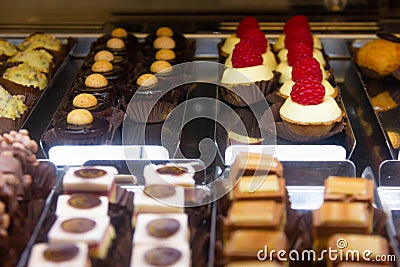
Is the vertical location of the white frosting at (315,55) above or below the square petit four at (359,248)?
above

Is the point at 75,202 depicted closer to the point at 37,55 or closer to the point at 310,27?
the point at 37,55

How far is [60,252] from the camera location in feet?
4.94

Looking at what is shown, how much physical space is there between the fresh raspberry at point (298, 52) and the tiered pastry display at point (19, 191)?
1.19 meters

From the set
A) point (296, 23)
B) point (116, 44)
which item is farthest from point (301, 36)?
point (116, 44)

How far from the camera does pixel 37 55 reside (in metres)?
2.85

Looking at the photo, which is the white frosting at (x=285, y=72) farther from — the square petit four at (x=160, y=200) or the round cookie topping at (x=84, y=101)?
the square petit four at (x=160, y=200)

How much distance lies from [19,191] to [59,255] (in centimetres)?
32

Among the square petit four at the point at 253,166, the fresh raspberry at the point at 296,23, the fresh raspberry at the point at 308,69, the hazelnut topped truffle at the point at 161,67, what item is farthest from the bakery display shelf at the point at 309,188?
the fresh raspberry at the point at 296,23

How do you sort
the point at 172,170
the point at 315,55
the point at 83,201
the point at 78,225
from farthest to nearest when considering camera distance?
the point at 315,55, the point at 172,170, the point at 83,201, the point at 78,225

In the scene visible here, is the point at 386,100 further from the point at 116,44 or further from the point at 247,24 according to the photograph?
the point at 116,44

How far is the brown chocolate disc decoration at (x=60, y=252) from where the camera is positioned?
149 cm

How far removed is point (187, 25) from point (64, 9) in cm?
57

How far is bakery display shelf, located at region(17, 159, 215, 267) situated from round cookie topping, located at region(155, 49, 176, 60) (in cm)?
96

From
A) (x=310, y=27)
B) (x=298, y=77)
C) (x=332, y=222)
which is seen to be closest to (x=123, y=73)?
(x=298, y=77)
